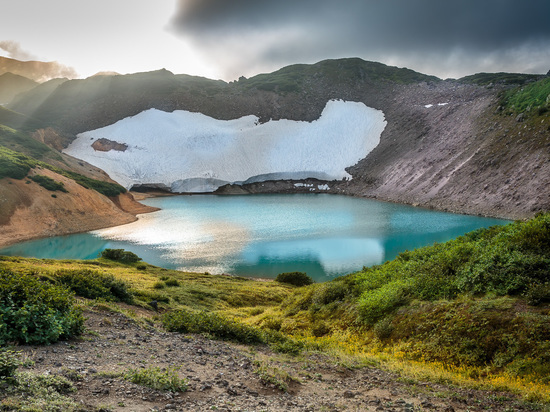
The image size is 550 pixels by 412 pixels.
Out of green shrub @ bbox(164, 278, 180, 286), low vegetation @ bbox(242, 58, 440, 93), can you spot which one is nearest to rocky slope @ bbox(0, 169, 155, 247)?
green shrub @ bbox(164, 278, 180, 286)

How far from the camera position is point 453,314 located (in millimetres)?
9375

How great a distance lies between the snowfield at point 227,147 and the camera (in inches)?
3484

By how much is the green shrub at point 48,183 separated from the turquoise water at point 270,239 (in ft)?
24.6

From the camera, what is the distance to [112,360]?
6934 mm

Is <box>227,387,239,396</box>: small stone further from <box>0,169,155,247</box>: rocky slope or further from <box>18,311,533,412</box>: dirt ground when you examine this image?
<box>0,169,155,247</box>: rocky slope

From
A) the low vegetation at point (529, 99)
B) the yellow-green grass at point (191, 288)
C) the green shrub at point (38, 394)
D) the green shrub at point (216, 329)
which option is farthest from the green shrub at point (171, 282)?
the low vegetation at point (529, 99)

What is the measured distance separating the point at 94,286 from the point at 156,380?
8.08 m

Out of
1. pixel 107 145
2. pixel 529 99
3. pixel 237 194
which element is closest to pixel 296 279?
pixel 529 99

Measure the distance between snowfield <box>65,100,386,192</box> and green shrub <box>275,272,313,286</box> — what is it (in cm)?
6185

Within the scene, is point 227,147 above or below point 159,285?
above

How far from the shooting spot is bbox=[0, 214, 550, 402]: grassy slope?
782 centimetres

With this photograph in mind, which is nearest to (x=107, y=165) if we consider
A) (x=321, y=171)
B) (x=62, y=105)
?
(x=62, y=105)

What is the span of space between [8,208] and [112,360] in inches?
1574

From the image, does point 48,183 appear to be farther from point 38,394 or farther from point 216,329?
point 38,394
